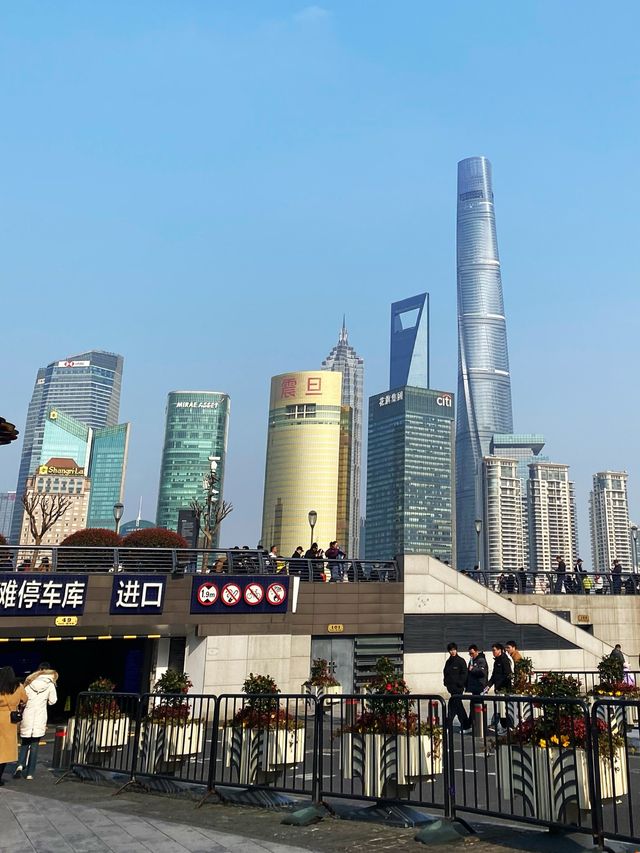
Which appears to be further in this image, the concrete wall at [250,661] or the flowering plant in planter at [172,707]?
the concrete wall at [250,661]

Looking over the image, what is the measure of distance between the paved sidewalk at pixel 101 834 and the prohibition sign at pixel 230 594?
13.6 m

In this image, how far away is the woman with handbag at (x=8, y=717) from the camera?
10.3 metres

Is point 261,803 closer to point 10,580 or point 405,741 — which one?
point 405,741

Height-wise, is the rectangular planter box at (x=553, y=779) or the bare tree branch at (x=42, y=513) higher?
the bare tree branch at (x=42, y=513)

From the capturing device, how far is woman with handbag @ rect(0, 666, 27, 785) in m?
10.3

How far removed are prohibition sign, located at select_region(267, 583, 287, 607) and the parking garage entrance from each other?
404 cm

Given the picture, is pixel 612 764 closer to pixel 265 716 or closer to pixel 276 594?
pixel 265 716

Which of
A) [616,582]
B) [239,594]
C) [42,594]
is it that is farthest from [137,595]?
[616,582]

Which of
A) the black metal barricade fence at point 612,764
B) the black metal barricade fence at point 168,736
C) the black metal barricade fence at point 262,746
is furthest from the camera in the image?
the black metal barricade fence at point 168,736

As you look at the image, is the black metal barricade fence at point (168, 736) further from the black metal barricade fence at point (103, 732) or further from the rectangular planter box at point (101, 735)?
the rectangular planter box at point (101, 735)

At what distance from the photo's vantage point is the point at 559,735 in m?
6.75

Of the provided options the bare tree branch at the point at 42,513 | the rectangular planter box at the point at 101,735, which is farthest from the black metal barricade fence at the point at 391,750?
the bare tree branch at the point at 42,513

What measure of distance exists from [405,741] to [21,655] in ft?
58.9

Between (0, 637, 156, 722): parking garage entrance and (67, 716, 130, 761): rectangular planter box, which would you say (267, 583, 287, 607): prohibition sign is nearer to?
(0, 637, 156, 722): parking garage entrance
